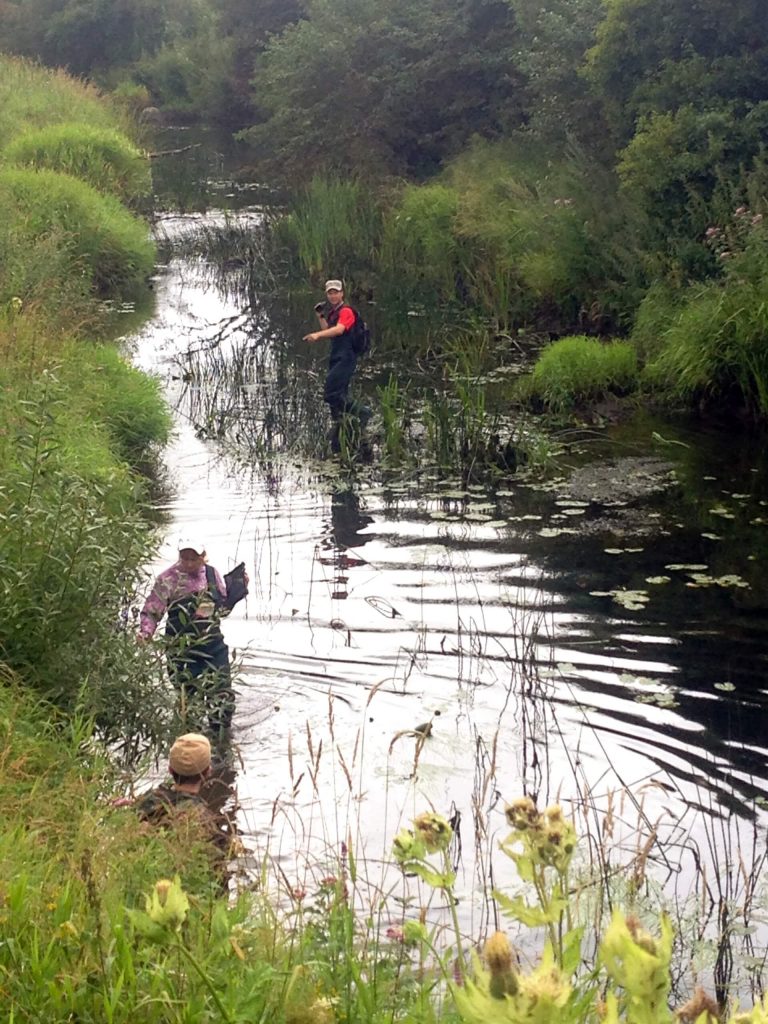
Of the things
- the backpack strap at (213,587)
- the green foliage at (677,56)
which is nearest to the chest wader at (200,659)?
the backpack strap at (213,587)

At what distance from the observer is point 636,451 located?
12.9 meters

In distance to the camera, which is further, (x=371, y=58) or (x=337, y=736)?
(x=371, y=58)

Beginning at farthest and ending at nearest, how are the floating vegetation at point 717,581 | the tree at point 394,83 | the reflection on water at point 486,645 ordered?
the tree at point 394,83 → the floating vegetation at point 717,581 → the reflection on water at point 486,645

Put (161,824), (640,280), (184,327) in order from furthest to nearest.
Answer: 1. (184,327)
2. (640,280)
3. (161,824)

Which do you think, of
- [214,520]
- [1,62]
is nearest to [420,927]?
[214,520]

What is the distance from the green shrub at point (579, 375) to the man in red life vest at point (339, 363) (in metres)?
2.13

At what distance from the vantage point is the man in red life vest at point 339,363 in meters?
13.1

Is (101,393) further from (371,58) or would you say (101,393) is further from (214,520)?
(371,58)

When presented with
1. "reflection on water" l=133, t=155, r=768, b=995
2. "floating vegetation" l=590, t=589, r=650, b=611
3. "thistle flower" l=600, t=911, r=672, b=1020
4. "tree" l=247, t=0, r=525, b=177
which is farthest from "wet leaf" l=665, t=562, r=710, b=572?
"tree" l=247, t=0, r=525, b=177

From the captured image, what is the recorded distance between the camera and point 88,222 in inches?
A: 795

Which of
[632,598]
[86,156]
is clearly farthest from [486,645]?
[86,156]

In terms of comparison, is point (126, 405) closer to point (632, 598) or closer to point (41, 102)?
point (632, 598)

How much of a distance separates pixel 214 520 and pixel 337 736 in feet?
14.5

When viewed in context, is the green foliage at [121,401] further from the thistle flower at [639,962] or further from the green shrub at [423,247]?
the thistle flower at [639,962]
